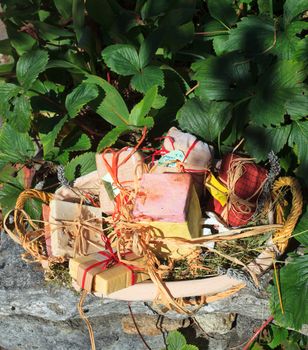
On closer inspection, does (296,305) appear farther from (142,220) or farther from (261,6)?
(261,6)

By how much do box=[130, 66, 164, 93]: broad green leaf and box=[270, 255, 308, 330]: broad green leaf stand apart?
607 millimetres

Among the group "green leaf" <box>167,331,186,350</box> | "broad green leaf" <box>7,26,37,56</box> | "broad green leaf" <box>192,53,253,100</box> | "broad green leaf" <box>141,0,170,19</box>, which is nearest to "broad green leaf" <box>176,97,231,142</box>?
"broad green leaf" <box>192,53,253,100</box>

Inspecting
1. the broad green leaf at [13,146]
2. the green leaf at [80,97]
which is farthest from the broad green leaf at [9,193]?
the green leaf at [80,97]

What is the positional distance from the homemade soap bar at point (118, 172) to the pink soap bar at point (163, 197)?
0.09m

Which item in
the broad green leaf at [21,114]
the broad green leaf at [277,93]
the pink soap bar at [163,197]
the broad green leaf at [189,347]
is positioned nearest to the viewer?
the pink soap bar at [163,197]

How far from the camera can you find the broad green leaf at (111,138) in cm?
159

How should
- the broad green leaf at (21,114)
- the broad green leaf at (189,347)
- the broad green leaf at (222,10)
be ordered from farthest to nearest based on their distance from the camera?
the broad green leaf at (189,347) → the broad green leaf at (222,10) → the broad green leaf at (21,114)

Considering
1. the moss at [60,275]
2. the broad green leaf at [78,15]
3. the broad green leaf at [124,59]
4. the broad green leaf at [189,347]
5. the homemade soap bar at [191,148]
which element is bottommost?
the broad green leaf at [189,347]

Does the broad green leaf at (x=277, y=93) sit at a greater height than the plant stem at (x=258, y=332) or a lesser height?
greater

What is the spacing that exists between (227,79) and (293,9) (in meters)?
0.26

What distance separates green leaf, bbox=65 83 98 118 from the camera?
1.63 metres

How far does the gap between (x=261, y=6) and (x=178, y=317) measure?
101cm

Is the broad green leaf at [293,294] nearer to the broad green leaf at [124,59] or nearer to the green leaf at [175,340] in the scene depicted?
the green leaf at [175,340]

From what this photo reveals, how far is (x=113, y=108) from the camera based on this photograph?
170 centimetres
